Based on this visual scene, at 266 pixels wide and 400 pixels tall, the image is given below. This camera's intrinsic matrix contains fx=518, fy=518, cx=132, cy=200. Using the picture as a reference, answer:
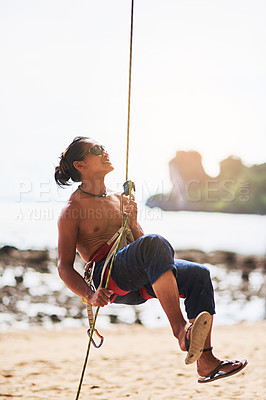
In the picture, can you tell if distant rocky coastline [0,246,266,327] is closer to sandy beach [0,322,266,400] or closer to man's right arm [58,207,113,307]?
sandy beach [0,322,266,400]

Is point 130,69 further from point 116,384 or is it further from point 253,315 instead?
point 253,315

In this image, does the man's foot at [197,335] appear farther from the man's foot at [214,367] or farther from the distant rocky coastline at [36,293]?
the distant rocky coastline at [36,293]

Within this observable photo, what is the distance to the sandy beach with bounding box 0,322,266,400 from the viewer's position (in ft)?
19.8

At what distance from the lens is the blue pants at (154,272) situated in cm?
254

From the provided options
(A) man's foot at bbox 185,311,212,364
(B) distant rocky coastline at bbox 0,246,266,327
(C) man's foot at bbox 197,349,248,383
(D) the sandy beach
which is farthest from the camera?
(B) distant rocky coastline at bbox 0,246,266,327

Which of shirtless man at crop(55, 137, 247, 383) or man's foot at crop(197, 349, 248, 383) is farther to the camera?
man's foot at crop(197, 349, 248, 383)

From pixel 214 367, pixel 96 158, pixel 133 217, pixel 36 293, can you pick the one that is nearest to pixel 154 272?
pixel 133 217

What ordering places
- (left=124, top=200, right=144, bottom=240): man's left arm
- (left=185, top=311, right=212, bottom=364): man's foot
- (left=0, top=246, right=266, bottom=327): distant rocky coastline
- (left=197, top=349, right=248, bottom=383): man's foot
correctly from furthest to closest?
(left=0, top=246, right=266, bottom=327): distant rocky coastline
(left=124, top=200, right=144, bottom=240): man's left arm
(left=197, top=349, right=248, bottom=383): man's foot
(left=185, top=311, right=212, bottom=364): man's foot

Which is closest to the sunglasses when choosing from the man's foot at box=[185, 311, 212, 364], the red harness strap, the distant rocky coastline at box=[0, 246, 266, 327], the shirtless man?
the shirtless man

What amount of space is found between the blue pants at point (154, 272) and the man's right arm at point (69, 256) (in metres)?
0.12

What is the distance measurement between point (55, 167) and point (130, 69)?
74cm

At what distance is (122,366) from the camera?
724 cm

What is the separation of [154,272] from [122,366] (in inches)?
201

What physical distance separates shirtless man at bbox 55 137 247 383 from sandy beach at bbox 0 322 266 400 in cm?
343
